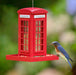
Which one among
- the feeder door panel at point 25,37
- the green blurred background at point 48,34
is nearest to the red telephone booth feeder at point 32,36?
the feeder door panel at point 25,37

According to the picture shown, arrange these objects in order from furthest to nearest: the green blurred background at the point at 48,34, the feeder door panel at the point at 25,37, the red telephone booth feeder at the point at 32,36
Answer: the green blurred background at the point at 48,34, the feeder door panel at the point at 25,37, the red telephone booth feeder at the point at 32,36

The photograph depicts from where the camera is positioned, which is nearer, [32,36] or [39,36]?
[32,36]

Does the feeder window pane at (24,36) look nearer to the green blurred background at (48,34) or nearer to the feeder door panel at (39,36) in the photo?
the feeder door panel at (39,36)

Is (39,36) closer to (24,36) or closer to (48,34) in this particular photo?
(24,36)

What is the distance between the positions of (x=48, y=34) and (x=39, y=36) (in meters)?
2.76

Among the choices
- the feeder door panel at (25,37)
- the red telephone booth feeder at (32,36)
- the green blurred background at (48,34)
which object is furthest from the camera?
the green blurred background at (48,34)

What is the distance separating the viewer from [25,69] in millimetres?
11297

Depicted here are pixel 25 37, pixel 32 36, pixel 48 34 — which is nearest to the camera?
pixel 32 36

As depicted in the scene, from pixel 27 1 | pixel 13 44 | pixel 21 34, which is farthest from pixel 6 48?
pixel 21 34

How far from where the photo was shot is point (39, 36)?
339 inches

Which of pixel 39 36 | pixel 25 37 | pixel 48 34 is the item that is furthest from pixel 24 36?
pixel 48 34

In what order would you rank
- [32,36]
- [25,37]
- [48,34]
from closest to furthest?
[32,36] → [25,37] → [48,34]

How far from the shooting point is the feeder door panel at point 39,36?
849 cm

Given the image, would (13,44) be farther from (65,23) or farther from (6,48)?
(65,23)
